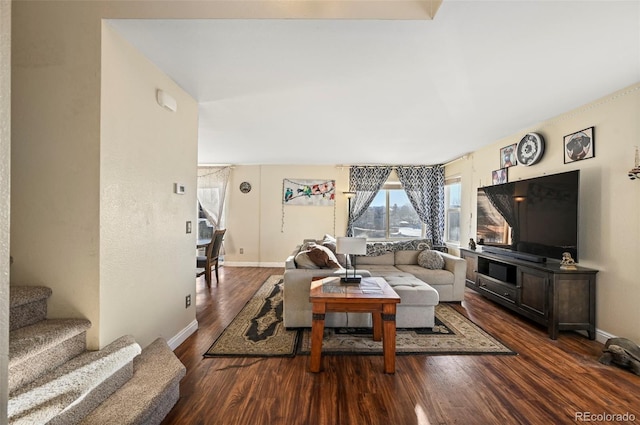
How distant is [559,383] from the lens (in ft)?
6.64

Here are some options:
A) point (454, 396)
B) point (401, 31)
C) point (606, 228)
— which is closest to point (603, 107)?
point (606, 228)

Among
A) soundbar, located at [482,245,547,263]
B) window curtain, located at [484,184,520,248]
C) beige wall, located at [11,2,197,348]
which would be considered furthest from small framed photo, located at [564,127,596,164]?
beige wall, located at [11,2,197,348]

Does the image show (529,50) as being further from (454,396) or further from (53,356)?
(53,356)

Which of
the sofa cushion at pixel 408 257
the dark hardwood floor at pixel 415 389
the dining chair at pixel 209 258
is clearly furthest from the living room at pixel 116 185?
the sofa cushion at pixel 408 257

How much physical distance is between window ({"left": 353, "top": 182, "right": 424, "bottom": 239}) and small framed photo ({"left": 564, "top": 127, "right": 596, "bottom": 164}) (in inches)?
136

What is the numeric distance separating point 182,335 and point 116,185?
1575 millimetres

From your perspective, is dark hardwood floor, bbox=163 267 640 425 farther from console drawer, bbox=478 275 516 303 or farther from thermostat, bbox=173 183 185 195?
thermostat, bbox=173 183 185 195

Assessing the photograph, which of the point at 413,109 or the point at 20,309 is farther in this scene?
the point at 413,109

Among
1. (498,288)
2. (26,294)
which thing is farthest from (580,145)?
(26,294)

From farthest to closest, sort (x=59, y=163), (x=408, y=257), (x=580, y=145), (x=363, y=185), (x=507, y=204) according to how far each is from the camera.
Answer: (x=363, y=185) → (x=408, y=257) → (x=507, y=204) → (x=580, y=145) → (x=59, y=163)

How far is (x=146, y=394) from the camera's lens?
1.53 m

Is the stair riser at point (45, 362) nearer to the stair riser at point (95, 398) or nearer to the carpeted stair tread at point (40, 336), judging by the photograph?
the carpeted stair tread at point (40, 336)

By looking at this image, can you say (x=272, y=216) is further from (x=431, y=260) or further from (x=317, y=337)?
(x=317, y=337)

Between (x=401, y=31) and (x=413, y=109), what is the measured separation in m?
1.32
